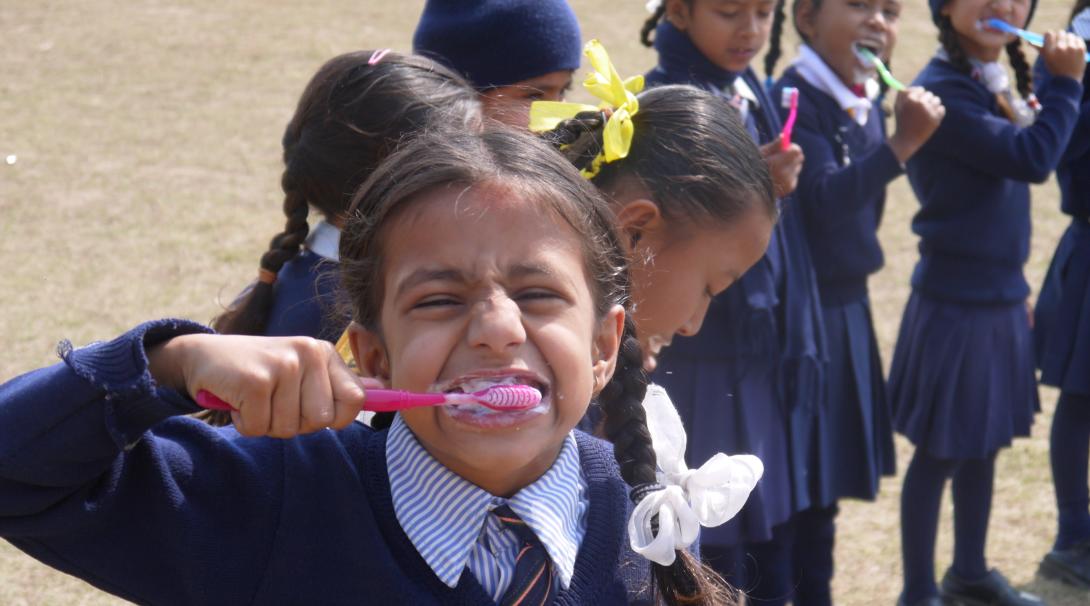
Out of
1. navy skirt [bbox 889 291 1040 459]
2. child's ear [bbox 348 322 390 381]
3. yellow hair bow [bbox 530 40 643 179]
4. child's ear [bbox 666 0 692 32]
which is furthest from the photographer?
navy skirt [bbox 889 291 1040 459]

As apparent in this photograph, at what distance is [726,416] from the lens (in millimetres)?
2578

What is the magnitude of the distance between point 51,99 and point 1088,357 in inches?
226

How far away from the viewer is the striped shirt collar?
1257 mm

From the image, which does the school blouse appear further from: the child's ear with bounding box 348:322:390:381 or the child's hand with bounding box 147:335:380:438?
the child's hand with bounding box 147:335:380:438

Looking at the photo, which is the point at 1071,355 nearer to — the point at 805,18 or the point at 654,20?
the point at 805,18

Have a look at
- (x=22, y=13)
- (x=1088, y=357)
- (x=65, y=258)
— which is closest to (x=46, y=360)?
(x=65, y=258)

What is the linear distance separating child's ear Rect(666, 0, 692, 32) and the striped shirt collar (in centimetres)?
164

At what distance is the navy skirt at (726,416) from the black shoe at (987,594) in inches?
32.1

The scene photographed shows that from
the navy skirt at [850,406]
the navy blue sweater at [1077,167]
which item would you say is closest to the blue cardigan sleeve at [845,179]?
the navy skirt at [850,406]

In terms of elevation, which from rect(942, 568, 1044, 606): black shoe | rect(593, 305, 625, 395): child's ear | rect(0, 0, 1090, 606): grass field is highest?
rect(593, 305, 625, 395): child's ear

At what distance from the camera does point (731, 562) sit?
260cm

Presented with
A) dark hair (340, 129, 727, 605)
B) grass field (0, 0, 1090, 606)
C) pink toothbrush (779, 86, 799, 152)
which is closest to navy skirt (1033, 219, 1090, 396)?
grass field (0, 0, 1090, 606)

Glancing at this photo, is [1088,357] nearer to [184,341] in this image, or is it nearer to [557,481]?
[557,481]

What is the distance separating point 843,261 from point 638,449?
156 centimetres
